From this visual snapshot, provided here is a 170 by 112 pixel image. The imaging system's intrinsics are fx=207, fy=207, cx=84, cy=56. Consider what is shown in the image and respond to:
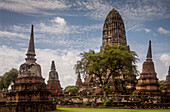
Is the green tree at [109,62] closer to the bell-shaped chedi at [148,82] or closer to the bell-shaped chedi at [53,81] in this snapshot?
the bell-shaped chedi at [148,82]

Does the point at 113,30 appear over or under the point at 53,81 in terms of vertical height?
over

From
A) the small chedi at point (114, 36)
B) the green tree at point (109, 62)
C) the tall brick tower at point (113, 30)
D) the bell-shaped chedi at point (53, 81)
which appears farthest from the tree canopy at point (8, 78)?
the green tree at point (109, 62)

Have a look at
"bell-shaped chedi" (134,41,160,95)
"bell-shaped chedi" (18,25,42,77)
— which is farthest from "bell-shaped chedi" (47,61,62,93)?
"bell-shaped chedi" (18,25,42,77)

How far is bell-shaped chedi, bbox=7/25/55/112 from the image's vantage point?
74.5 feet

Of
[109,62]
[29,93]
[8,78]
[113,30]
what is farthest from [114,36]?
[29,93]

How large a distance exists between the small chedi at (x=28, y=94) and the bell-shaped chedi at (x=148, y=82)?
17691 millimetres

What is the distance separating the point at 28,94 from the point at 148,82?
71.1 ft

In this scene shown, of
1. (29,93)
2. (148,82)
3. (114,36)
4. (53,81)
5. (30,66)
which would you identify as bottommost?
(29,93)

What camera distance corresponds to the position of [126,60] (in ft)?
119

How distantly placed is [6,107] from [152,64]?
88.8 ft

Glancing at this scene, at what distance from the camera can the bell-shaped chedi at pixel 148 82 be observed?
35.7 meters

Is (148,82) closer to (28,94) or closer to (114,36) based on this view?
(28,94)

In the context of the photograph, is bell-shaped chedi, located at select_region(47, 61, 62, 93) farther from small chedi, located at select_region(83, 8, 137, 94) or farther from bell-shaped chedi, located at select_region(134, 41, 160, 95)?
bell-shaped chedi, located at select_region(134, 41, 160, 95)

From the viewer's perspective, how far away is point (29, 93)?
23812 millimetres
